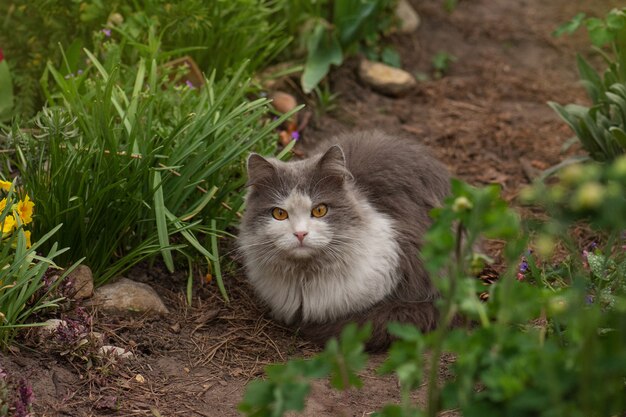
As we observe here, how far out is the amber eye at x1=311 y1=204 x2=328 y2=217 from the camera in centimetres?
380

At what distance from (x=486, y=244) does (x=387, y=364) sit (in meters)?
2.67

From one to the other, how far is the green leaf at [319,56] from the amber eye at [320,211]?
6.62 ft

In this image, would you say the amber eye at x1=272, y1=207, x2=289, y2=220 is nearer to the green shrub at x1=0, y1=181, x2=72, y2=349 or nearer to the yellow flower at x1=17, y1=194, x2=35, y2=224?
the green shrub at x1=0, y1=181, x2=72, y2=349

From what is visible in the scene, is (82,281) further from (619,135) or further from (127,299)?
(619,135)

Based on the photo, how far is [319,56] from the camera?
5930mm

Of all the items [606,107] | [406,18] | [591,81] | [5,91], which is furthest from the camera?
[406,18]

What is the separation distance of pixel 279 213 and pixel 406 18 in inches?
143

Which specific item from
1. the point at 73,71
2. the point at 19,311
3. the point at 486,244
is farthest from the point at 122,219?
the point at 486,244

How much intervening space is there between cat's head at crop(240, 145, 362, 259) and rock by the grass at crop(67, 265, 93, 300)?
2.48 ft

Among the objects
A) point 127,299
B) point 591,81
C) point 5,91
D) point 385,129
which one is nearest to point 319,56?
point 385,129

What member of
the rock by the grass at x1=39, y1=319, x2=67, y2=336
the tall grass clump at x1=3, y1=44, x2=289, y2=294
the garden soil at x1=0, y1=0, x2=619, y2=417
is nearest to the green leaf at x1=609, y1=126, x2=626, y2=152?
the garden soil at x1=0, y1=0, x2=619, y2=417

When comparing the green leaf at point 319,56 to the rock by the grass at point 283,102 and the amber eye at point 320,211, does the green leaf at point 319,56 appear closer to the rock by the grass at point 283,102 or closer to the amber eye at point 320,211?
the rock by the grass at point 283,102

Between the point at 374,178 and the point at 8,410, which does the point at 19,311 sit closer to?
the point at 8,410

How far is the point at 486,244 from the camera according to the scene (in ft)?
15.7
